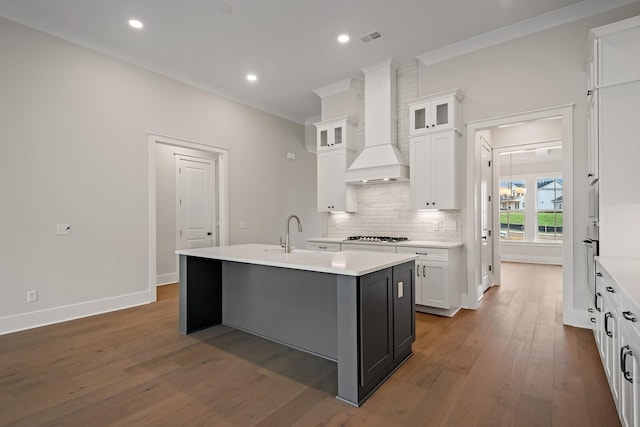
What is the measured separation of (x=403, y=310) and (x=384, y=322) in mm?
360

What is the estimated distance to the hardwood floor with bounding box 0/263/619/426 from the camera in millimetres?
1958

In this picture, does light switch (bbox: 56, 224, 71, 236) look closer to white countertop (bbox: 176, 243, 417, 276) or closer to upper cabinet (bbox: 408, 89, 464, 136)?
white countertop (bbox: 176, 243, 417, 276)

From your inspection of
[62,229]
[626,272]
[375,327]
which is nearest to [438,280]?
[375,327]

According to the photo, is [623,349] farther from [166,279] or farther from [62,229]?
[166,279]

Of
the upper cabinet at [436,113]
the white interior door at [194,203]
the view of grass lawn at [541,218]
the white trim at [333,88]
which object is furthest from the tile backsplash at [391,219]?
the view of grass lawn at [541,218]

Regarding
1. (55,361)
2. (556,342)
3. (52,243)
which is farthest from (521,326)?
(52,243)

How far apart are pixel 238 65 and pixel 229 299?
3.38m

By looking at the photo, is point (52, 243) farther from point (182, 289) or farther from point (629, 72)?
point (629, 72)

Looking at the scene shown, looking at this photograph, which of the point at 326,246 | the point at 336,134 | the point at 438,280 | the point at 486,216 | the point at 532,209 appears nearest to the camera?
the point at 438,280

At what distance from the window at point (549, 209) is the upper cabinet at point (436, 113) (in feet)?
20.2

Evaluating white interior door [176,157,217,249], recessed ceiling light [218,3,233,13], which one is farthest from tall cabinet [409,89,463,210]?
white interior door [176,157,217,249]

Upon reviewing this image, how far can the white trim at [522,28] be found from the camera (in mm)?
3355

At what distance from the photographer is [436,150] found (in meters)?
4.23

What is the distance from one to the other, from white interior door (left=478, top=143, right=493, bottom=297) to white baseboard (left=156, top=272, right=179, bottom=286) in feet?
17.6
